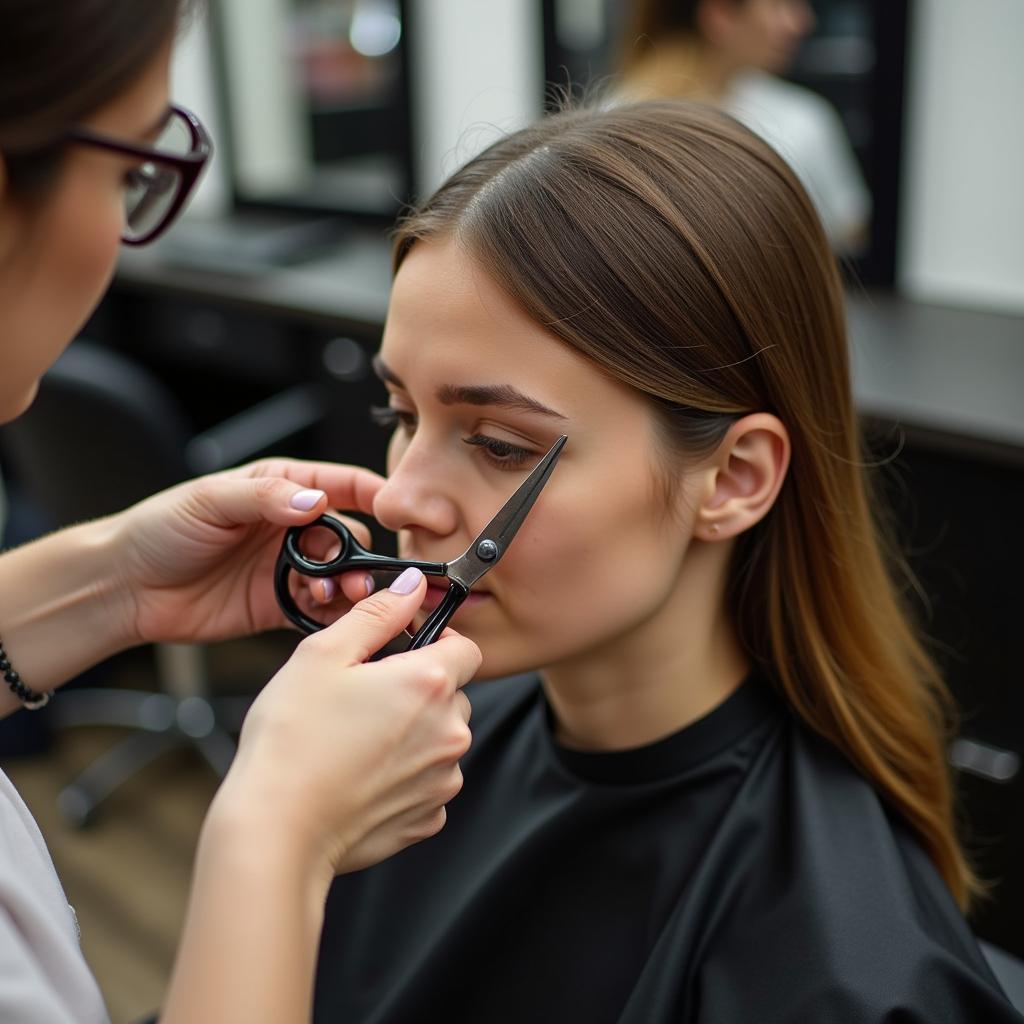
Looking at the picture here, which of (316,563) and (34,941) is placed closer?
(34,941)

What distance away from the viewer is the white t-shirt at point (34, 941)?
2.29 ft

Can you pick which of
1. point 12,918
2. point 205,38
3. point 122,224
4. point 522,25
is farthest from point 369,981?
point 205,38

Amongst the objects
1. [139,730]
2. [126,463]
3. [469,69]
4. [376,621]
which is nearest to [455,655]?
[376,621]

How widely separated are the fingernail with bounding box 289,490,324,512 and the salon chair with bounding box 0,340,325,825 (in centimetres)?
81

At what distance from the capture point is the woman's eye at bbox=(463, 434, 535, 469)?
1.01m

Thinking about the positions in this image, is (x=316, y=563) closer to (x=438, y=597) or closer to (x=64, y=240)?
(x=438, y=597)

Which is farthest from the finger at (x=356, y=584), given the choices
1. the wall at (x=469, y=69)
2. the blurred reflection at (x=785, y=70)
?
the wall at (x=469, y=69)

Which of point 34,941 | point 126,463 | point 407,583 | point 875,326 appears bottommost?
point 126,463

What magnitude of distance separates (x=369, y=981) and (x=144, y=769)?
5.64ft

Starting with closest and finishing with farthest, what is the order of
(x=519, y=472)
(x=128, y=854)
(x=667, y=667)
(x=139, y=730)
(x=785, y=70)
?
(x=519, y=472) < (x=667, y=667) < (x=785, y=70) < (x=128, y=854) < (x=139, y=730)

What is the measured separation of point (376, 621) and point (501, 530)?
167mm

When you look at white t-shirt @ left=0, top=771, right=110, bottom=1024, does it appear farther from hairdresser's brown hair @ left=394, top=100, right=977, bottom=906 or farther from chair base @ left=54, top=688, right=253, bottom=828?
chair base @ left=54, top=688, right=253, bottom=828

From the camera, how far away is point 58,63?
655 mm

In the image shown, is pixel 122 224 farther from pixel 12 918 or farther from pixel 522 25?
pixel 522 25
